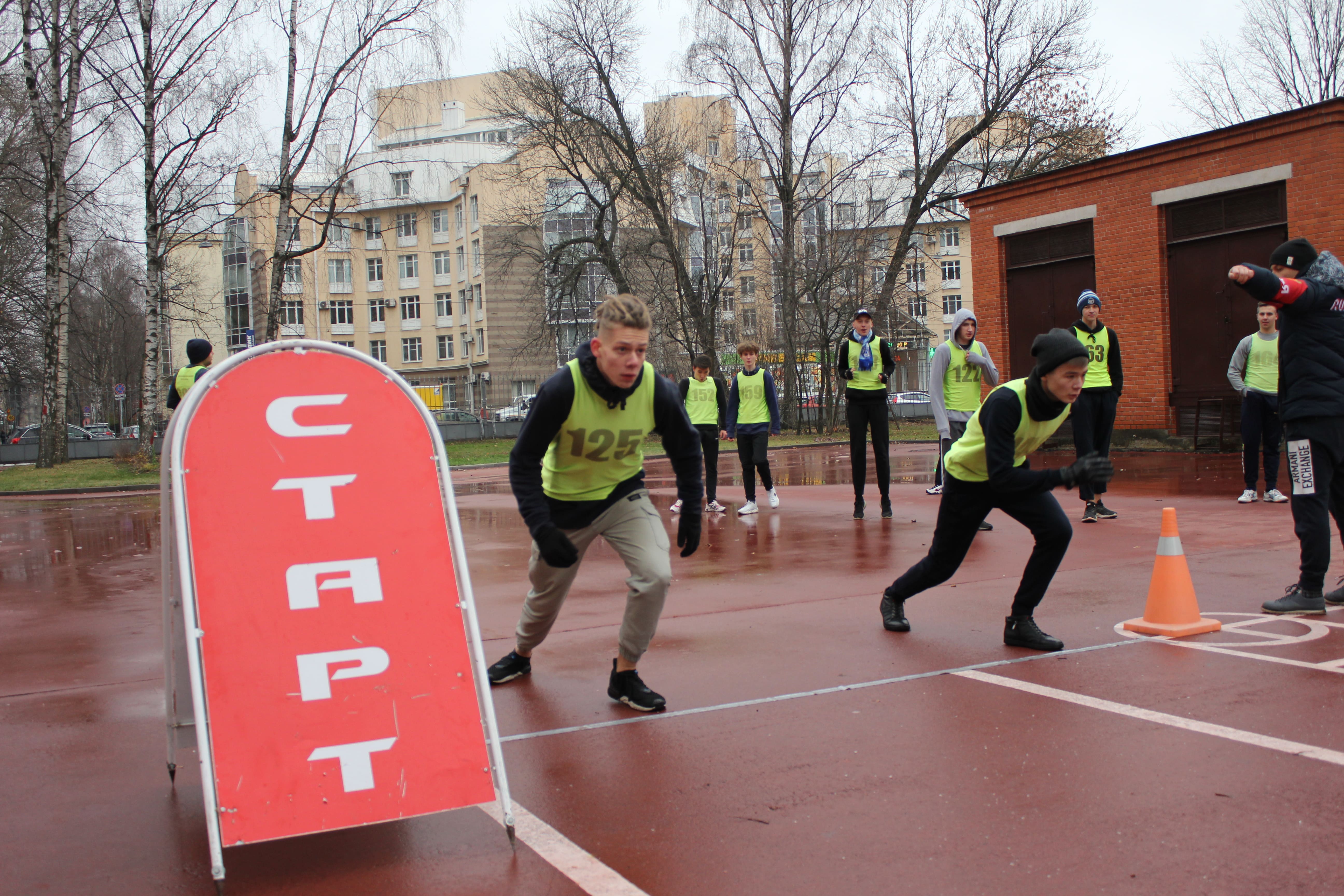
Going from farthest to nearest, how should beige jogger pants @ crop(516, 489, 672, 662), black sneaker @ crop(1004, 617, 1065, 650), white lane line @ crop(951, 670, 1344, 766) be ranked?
black sneaker @ crop(1004, 617, 1065, 650) → beige jogger pants @ crop(516, 489, 672, 662) → white lane line @ crop(951, 670, 1344, 766)

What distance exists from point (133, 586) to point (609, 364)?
19.8 feet

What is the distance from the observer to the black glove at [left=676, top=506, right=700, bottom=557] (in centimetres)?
464

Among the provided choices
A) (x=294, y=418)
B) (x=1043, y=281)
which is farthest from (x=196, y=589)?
(x=1043, y=281)

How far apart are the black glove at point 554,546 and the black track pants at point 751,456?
7.95m

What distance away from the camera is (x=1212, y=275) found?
59.3ft

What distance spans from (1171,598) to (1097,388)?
485 cm

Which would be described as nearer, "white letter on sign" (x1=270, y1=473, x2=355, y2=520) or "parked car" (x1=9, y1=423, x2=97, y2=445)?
"white letter on sign" (x1=270, y1=473, x2=355, y2=520)

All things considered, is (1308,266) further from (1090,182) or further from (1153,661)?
(1090,182)

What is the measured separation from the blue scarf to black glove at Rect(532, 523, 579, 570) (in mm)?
6994

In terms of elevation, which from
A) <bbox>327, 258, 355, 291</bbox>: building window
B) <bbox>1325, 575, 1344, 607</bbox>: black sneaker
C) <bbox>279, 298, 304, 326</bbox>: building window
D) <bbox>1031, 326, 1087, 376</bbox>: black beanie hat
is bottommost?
<bbox>1325, 575, 1344, 607</bbox>: black sneaker

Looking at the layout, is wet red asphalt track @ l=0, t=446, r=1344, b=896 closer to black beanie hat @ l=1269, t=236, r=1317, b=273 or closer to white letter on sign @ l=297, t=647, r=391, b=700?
white letter on sign @ l=297, t=647, r=391, b=700

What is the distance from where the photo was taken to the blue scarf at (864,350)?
35.2 feet

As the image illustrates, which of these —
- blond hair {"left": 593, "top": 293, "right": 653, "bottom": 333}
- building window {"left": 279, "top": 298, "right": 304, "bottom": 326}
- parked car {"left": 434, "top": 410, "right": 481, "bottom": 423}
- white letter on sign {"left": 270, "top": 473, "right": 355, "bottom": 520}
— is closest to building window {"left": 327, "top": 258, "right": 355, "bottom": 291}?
building window {"left": 279, "top": 298, "right": 304, "bottom": 326}

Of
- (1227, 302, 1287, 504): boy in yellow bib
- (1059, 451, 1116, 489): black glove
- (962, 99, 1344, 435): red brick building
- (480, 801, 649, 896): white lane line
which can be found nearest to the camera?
A: (480, 801, 649, 896): white lane line
